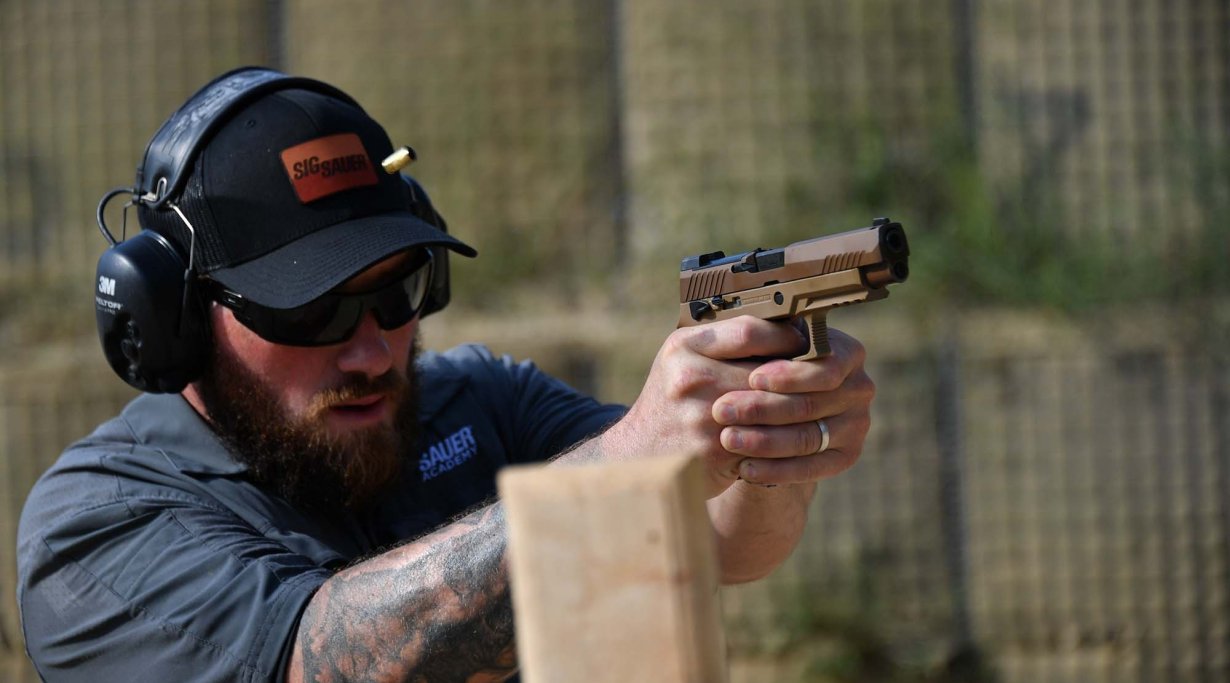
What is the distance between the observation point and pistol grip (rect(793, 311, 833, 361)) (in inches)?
59.4

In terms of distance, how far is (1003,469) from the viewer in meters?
3.38

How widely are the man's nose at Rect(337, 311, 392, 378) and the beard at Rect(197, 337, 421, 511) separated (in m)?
0.02

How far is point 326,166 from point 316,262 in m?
0.16

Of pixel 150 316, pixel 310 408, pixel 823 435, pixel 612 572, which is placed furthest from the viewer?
pixel 310 408

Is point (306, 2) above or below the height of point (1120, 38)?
above

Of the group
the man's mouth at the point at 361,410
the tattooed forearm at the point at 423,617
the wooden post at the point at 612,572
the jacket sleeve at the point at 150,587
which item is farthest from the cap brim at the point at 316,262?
the wooden post at the point at 612,572

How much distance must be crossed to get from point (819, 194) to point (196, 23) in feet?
6.03

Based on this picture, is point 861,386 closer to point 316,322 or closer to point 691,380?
point 691,380

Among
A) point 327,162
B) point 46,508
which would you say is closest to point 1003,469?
point 327,162

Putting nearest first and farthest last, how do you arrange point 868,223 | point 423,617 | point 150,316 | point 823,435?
point 423,617
point 823,435
point 150,316
point 868,223

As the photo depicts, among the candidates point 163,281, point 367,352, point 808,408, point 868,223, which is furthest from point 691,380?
point 868,223

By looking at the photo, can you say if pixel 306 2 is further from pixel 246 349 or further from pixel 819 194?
pixel 246 349

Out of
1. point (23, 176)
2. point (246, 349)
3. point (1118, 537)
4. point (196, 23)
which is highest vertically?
point (196, 23)

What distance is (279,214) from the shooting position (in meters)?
1.82
